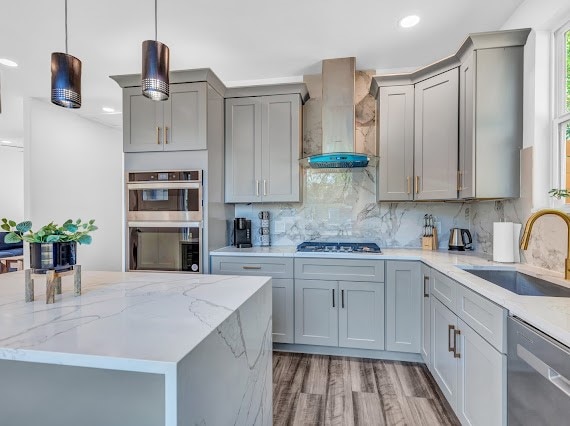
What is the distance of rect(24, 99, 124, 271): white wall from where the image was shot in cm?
379

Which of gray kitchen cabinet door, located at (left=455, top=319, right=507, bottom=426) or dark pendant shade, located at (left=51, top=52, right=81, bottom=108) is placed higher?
dark pendant shade, located at (left=51, top=52, right=81, bottom=108)

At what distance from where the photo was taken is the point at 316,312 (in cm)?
259

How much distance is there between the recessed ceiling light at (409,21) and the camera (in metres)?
2.21

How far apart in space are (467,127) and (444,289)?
48.5 inches

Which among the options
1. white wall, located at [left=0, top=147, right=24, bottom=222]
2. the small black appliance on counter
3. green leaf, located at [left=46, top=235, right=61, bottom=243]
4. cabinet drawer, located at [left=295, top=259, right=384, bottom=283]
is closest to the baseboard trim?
cabinet drawer, located at [left=295, top=259, right=384, bottom=283]

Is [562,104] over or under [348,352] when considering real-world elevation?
over

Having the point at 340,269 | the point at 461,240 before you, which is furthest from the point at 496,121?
the point at 340,269

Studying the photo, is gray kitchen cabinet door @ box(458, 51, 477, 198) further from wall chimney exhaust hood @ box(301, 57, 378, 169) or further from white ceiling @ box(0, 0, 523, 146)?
wall chimney exhaust hood @ box(301, 57, 378, 169)

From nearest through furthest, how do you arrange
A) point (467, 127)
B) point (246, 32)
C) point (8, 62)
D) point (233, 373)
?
1. point (233, 373)
2. point (467, 127)
3. point (246, 32)
4. point (8, 62)

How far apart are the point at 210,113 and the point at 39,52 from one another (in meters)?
1.65

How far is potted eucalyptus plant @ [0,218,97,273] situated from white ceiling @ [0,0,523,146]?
1.75 metres

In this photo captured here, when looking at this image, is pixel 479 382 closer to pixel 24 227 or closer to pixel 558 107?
pixel 558 107

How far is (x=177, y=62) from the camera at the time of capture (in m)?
2.90

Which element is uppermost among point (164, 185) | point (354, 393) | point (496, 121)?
point (496, 121)
